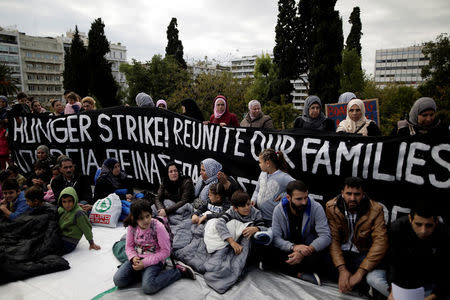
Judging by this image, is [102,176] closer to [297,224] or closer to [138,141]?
[138,141]

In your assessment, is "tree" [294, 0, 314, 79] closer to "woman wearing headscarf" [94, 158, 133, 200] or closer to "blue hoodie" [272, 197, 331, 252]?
"woman wearing headscarf" [94, 158, 133, 200]

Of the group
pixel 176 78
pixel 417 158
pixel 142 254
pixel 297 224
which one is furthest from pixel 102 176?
pixel 176 78

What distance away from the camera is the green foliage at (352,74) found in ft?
59.7

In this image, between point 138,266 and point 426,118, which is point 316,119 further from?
point 138,266

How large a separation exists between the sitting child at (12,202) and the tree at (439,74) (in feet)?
53.9

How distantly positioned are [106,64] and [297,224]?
3303 centimetres

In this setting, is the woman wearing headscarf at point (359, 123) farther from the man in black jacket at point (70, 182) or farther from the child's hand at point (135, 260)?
the man in black jacket at point (70, 182)

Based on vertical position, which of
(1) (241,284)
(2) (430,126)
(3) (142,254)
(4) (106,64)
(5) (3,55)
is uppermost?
(5) (3,55)

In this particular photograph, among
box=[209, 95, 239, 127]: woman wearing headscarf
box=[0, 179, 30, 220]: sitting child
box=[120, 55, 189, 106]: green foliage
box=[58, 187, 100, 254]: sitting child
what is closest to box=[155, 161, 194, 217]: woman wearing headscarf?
box=[58, 187, 100, 254]: sitting child

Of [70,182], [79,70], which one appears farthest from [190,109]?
[79,70]

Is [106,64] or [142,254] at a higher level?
[106,64]

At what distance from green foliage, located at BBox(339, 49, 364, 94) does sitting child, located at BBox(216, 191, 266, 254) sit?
17310 mm

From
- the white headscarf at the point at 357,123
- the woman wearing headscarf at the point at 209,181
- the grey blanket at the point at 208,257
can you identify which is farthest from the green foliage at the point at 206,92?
the grey blanket at the point at 208,257

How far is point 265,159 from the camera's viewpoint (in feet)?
12.3
